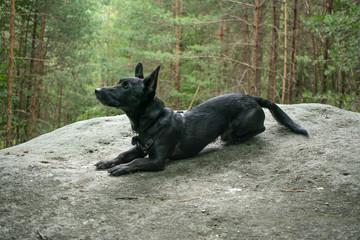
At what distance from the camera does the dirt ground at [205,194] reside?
2.54 metres

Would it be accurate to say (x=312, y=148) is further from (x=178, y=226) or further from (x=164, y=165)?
(x=178, y=226)

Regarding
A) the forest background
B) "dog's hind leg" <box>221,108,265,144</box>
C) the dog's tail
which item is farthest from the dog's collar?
the forest background

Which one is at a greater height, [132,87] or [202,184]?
[132,87]

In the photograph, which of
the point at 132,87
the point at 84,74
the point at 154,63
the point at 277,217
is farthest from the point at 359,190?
the point at 154,63

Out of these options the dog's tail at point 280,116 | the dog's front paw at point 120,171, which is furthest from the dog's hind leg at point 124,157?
the dog's tail at point 280,116

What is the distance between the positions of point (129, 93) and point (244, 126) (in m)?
1.85

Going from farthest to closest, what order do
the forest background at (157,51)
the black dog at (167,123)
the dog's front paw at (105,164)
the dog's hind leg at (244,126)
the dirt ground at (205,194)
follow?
the forest background at (157,51), the dog's hind leg at (244,126), the dog's front paw at (105,164), the black dog at (167,123), the dirt ground at (205,194)

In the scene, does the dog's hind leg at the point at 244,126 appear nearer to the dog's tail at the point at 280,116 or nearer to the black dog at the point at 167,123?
the black dog at the point at 167,123

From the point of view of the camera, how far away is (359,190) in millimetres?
3025

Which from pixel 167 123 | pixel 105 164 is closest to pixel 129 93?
pixel 167 123

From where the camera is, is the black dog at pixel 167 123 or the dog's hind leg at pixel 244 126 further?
the dog's hind leg at pixel 244 126

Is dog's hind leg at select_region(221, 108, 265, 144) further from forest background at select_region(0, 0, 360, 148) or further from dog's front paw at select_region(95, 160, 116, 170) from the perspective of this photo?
forest background at select_region(0, 0, 360, 148)

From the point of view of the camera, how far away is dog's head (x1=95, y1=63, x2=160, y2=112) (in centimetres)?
388

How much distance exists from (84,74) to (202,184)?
10976mm
